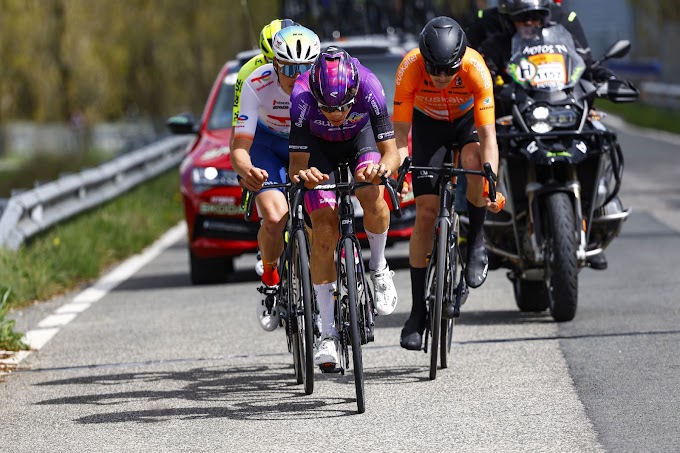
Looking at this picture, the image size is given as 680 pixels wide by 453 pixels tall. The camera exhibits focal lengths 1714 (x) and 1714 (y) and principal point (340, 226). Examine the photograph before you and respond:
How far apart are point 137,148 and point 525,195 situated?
12.6m

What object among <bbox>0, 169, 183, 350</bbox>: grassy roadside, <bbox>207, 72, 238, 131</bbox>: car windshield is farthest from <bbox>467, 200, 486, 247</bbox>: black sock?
<bbox>207, 72, 238, 131</bbox>: car windshield

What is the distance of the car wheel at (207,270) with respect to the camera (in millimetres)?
13828

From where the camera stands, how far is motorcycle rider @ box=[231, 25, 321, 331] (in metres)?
8.29

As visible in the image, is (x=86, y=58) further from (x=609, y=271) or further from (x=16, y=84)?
(x=609, y=271)

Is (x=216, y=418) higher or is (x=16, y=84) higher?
(x=216, y=418)

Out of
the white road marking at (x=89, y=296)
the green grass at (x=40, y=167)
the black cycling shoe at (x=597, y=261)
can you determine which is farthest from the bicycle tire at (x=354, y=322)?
the green grass at (x=40, y=167)

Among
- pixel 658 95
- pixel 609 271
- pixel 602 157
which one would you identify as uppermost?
pixel 602 157

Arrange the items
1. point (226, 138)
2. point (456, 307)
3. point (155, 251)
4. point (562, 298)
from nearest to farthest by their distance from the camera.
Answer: point (456, 307) → point (562, 298) → point (226, 138) → point (155, 251)

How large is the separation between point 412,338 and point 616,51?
2.91 m

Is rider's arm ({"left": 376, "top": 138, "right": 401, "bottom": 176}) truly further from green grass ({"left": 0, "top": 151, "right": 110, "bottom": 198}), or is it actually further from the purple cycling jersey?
green grass ({"left": 0, "top": 151, "right": 110, "bottom": 198})

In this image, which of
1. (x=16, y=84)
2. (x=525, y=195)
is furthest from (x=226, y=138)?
(x=16, y=84)

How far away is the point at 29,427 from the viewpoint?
25.3ft

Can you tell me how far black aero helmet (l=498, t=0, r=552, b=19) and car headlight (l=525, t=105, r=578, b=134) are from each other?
2.02ft

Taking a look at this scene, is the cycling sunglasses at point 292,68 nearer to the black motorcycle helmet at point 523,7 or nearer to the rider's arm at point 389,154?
the rider's arm at point 389,154
